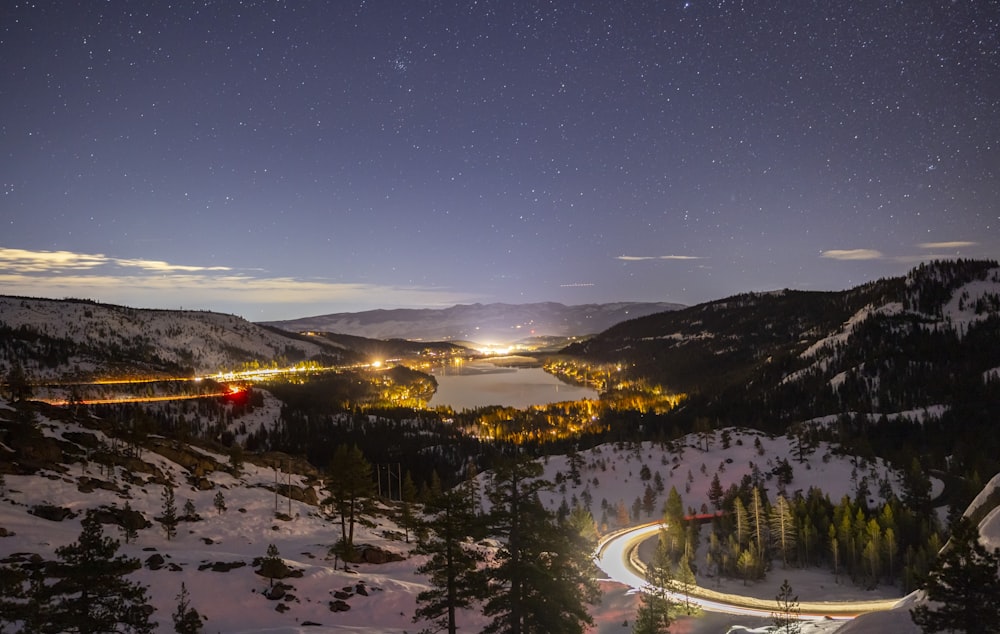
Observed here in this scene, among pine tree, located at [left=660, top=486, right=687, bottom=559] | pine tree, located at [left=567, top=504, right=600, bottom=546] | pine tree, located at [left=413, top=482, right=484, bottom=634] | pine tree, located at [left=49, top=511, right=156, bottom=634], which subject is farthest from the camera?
pine tree, located at [left=660, top=486, right=687, bottom=559]

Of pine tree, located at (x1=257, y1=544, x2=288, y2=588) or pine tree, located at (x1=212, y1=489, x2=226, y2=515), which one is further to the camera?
pine tree, located at (x1=212, y1=489, x2=226, y2=515)

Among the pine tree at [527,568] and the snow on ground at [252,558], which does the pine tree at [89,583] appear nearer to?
the snow on ground at [252,558]

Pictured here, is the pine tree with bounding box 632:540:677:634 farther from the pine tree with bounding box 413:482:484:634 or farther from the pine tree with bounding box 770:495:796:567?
the pine tree with bounding box 770:495:796:567

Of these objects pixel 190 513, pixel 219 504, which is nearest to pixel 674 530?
pixel 219 504

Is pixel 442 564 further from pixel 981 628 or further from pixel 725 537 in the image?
pixel 725 537

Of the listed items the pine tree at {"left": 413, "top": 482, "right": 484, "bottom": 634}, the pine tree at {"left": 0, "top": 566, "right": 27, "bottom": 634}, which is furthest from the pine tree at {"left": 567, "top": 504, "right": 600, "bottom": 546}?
the pine tree at {"left": 0, "top": 566, "right": 27, "bottom": 634}

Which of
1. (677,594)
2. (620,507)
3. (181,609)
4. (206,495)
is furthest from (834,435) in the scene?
(181,609)

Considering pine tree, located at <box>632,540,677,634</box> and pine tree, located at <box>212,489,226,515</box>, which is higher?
pine tree, located at <box>212,489,226,515</box>
